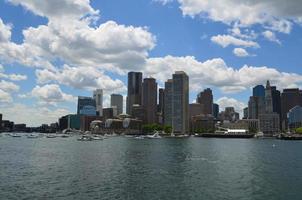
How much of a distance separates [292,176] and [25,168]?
58338mm

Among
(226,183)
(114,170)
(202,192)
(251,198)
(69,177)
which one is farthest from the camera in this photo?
(114,170)

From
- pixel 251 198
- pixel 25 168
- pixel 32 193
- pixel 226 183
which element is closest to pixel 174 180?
pixel 226 183

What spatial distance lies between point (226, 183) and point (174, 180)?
9376 millimetres

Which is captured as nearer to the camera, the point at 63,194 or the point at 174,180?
the point at 63,194

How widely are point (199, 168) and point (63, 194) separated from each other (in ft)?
139

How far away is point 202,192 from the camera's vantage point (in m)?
62.9

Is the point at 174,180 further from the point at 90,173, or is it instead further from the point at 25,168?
the point at 25,168

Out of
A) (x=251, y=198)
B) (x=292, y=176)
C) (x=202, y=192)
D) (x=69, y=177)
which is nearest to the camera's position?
(x=251, y=198)

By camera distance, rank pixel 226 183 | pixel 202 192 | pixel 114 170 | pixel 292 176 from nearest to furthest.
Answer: pixel 202 192
pixel 226 183
pixel 292 176
pixel 114 170

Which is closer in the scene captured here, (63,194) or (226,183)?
(63,194)

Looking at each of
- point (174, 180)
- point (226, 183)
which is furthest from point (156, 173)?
point (226, 183)

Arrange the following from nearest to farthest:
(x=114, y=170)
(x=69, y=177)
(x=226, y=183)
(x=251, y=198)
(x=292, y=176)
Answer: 1. (x=251, y=198)
2. (x=226, y=183)
3. (x=69, y=177)
4. (x=292, y=176)
5. (x=114, y=170)

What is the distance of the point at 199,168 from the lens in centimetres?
9444

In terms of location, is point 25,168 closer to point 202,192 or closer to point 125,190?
point 125,190
